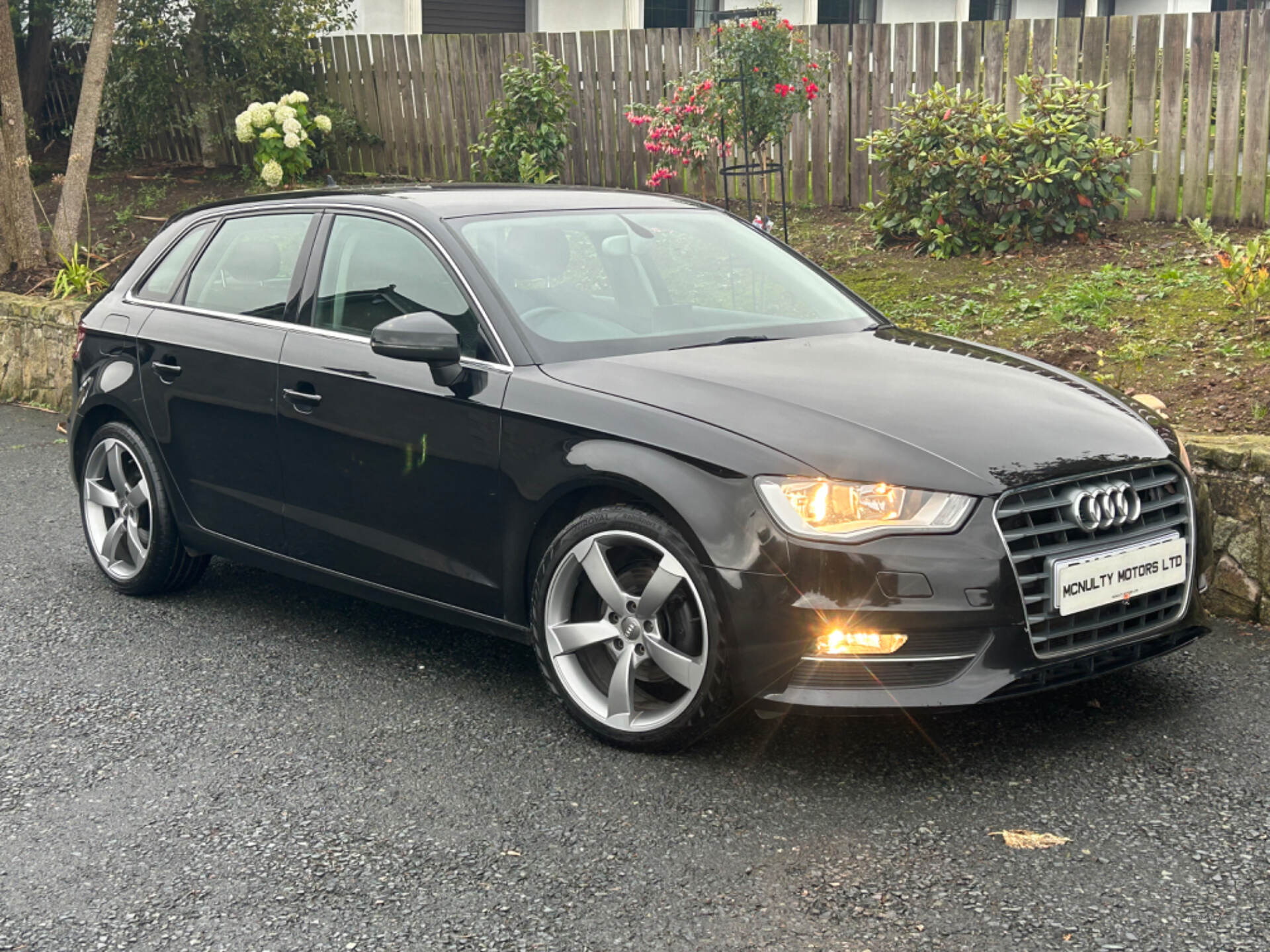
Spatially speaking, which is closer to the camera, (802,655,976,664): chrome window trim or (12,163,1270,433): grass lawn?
(802,655,976,664): chrome window trim

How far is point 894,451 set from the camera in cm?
377

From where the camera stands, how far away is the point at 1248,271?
7.09m

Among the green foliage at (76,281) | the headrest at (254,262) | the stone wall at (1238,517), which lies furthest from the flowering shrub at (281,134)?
the stone wall at (1238,517)

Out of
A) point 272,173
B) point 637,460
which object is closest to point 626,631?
point 637,460

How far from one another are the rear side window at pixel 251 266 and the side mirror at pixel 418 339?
3.22 ft

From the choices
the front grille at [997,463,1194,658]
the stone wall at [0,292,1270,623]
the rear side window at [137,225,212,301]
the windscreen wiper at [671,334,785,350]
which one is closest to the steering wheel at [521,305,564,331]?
the windscreen wiper at [671,334,785,350]

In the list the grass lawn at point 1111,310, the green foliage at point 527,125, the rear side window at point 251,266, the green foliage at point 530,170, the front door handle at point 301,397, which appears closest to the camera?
the front door handle at point 301,397

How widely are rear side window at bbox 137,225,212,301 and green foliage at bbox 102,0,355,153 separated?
11.3 meters

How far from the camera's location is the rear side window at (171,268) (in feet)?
19.2

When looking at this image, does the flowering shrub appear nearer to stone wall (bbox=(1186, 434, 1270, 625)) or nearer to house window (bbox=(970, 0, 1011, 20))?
stone wall (bbox=(1186, 434, 1270, 625))

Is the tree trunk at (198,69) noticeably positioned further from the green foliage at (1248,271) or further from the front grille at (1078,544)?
the front grille at (1078,544)

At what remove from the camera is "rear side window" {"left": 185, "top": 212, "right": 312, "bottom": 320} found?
5.29 metres

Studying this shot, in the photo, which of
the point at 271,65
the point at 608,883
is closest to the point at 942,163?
the point at 608,883

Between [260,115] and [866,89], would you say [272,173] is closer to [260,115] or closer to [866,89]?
[260,115]
